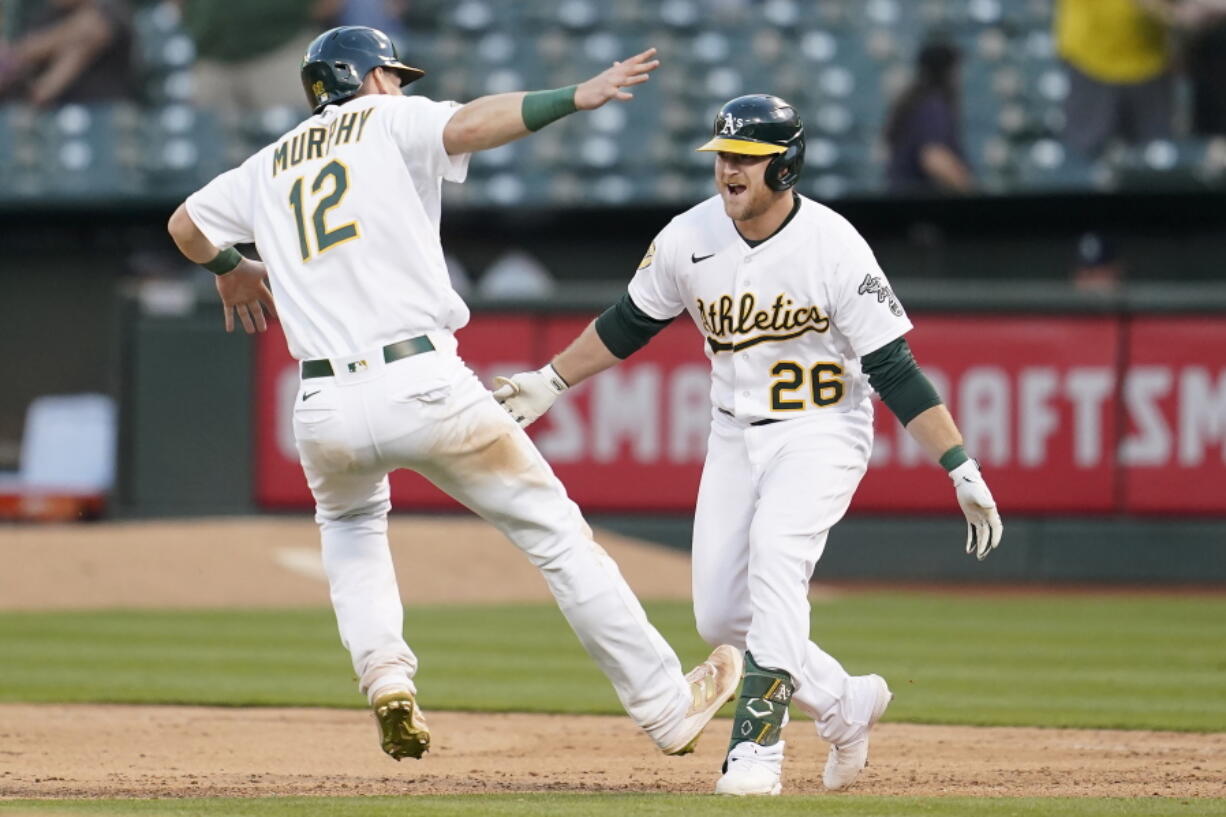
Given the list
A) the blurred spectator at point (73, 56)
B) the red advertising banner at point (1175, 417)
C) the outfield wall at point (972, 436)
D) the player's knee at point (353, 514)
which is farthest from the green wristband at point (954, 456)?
the blurred spectator at point (73, 56)

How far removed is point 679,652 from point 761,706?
13.6ft

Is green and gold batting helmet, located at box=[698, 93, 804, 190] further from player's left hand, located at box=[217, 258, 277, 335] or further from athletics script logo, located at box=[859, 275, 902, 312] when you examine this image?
player's left hand, located at box=[217, 258, 277, 335]

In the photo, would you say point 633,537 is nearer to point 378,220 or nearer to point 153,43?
point 153,43

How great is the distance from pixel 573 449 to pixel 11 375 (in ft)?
19.1

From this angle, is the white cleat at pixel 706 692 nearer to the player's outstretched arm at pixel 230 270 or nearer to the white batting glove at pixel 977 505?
the white batting glove at pixel 977 505

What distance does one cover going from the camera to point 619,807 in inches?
198

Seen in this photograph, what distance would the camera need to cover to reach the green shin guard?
17.5ft

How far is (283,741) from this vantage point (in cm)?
688

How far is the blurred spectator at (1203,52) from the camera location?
14.7 metres

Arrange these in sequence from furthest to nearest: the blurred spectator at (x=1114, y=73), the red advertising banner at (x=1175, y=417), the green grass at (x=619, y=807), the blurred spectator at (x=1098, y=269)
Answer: the blurred spectator at (x=1114, y=73)
the blurred spectator at (x=1098, y=269)
the red advertising banner at (x=1175, y=417)
the green grass at (x=619, y=807)

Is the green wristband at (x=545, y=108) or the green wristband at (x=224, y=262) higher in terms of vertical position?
the green wristband at (x=545, y=108)

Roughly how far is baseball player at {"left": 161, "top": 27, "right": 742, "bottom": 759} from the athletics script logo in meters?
0.83

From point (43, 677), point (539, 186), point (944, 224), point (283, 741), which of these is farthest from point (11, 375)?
point (283, 741)

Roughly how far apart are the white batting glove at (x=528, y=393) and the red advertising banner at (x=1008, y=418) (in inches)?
289
